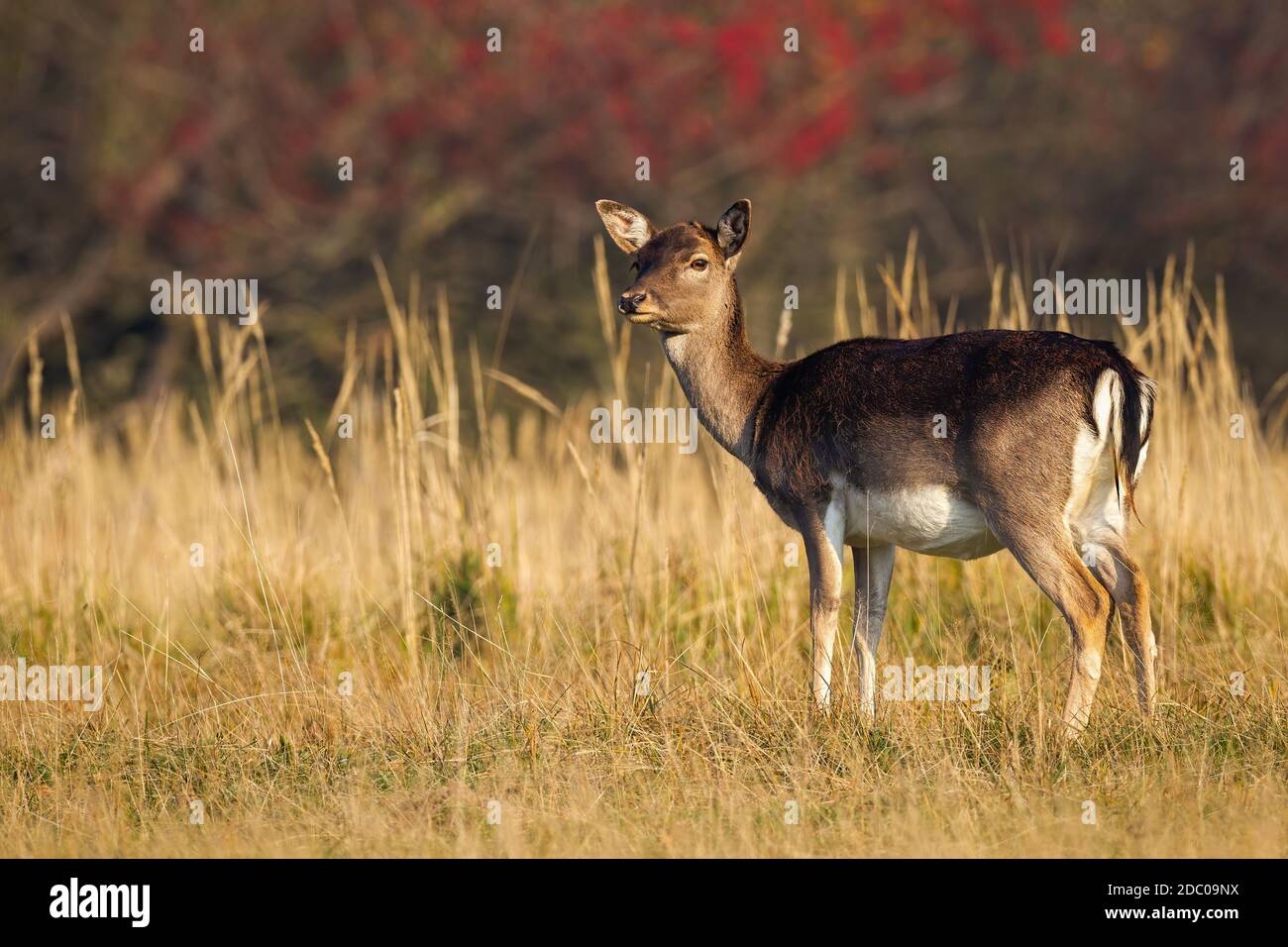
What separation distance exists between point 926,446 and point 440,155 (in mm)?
12657

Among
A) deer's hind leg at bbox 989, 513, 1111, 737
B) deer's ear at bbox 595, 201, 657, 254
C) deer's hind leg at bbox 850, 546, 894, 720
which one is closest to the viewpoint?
deer's hind leg at bbox 989, 513, 1111, 737

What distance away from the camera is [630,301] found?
6.60m

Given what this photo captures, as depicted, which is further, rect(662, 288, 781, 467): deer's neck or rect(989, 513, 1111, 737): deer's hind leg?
rect(662, 288, 781, 467): deer's neck

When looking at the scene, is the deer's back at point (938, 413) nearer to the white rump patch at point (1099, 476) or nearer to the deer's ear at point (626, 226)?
the white rump patch at point (1099, 476)

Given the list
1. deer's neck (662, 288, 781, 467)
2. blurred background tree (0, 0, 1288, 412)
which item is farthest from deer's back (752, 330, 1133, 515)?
blurred background tree (0, 0, 1288, 412)

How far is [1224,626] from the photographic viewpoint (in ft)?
25.1

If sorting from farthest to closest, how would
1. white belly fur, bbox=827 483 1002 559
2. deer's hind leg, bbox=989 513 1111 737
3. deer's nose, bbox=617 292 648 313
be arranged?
1. deer's nose, bbox=617 292 648 313
2. white belly fur, bbox=827 483 1002 559
3. deer's hind leg, bbox=989 513 1111 737

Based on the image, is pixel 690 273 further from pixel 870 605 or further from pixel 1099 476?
Answer: pixel 1099 476

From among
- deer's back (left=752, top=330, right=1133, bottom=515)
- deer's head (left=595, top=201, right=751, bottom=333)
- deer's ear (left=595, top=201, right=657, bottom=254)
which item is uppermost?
deer's ear (left=595, top=201, right=657, bottom=254)

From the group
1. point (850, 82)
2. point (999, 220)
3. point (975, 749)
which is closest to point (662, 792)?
point (975, 749)

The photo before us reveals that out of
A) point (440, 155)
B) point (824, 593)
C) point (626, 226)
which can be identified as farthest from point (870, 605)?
point (440, 155)

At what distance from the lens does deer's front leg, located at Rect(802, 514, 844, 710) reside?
Result: 6.48 meters

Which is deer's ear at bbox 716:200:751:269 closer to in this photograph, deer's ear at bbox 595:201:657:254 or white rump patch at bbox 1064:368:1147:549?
deer's ear at bbox 595:201:657:254

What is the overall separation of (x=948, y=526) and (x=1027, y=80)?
54.2ft
